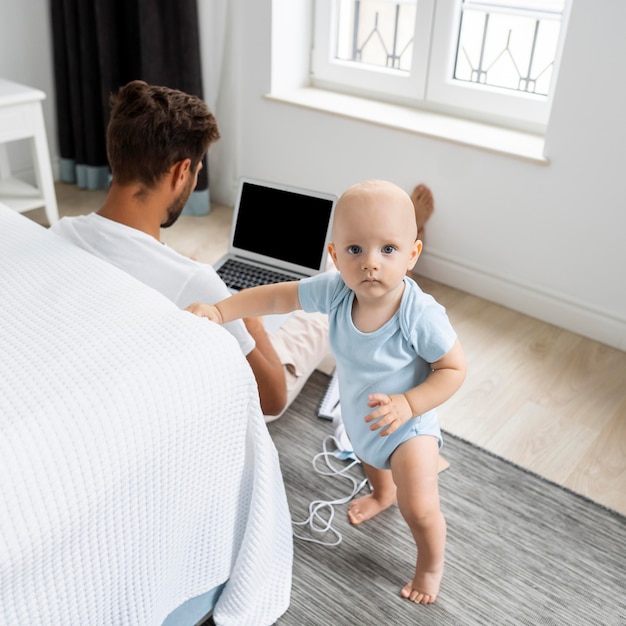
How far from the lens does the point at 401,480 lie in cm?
132

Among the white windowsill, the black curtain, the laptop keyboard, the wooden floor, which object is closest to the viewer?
the wooden floor

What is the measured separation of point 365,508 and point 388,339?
55 centimetres

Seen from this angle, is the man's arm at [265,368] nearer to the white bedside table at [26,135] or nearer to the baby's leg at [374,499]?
the baby's leg at [374,499]

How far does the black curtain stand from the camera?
273 centimetres

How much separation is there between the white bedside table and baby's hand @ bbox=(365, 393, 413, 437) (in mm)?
1957

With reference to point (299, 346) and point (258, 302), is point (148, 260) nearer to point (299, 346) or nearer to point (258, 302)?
point (258, 302)

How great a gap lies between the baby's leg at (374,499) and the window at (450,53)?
1.47 m

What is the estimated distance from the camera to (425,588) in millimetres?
1409

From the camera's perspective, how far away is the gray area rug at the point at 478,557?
1400 millimetres

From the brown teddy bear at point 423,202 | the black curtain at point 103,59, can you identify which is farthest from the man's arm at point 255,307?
the black curtain at point 103,59

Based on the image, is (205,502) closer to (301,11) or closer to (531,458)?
(531,458)

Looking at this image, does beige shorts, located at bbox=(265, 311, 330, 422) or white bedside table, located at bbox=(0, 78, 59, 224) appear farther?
white bedside table, located at bbox=(0, 78, 59, 224)

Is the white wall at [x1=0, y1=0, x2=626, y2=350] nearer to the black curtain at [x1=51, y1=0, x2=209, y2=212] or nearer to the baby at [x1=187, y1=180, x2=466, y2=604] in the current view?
the black curtain at [x1=51, y1=0, x2=209, y2=212]

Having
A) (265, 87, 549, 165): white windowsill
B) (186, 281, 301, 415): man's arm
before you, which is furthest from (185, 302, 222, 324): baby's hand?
(265, 87, 549, 165): white windowsill
